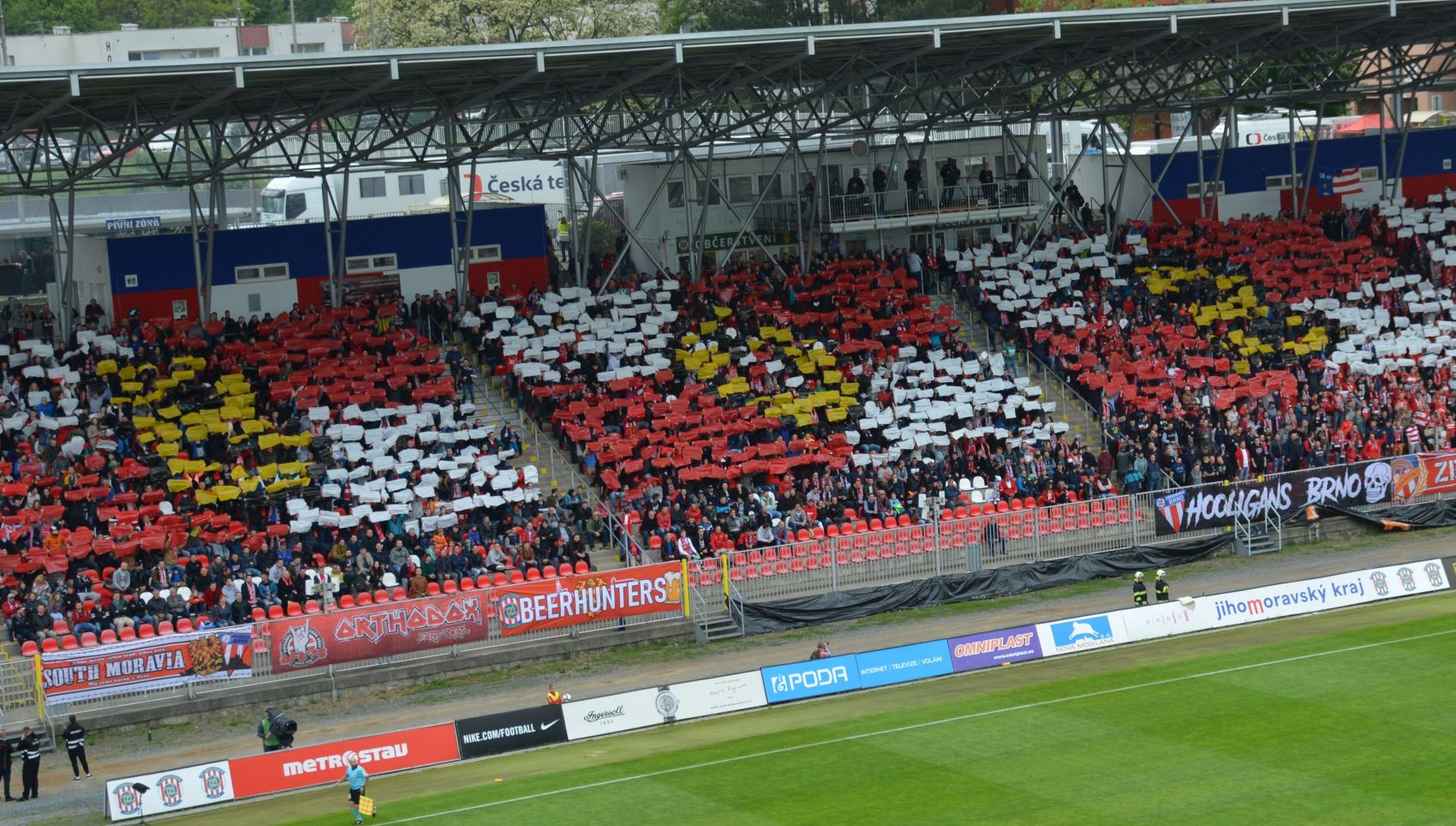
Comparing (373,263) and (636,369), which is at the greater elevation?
(373,263)

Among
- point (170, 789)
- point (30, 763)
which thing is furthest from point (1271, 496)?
point (30, 763)

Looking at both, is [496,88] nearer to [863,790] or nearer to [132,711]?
[132,711]

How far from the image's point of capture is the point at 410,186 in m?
72.3

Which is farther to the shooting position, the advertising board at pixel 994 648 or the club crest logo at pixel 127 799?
the advertising board at pixel 994 648

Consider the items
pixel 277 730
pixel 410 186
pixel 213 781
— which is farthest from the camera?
pixel 410 186

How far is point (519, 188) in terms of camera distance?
71.1 metres

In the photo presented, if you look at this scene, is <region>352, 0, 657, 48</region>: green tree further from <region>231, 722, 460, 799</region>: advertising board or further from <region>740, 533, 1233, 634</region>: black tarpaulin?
<region>231, 722, 460, 799</region>: advertising board

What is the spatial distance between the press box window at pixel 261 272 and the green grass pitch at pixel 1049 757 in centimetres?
2159

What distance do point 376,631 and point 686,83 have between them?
733 inches

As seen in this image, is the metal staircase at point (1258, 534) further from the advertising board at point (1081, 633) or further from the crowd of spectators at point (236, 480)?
the crowd of spectators at point (236, 480)

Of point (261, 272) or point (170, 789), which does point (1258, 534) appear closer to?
point (170, 789)

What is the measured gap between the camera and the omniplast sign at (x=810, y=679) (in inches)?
1241

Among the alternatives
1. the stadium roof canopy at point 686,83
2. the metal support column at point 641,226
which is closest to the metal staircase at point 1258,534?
the stadium roof canopy at point 686,83

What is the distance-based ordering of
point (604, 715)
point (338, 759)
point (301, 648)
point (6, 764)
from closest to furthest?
point (338, 759)
point (6, 764)
point (604, 715)
point (301, 648)
